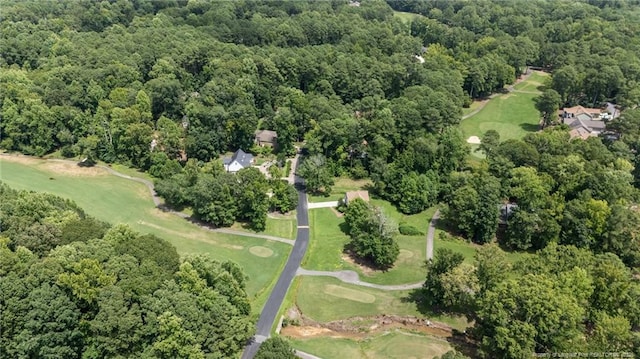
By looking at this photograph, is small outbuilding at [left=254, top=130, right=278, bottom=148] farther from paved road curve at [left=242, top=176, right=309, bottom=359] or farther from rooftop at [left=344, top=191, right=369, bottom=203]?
rooftop at [left=344, top=191, right=369, bottom=203]

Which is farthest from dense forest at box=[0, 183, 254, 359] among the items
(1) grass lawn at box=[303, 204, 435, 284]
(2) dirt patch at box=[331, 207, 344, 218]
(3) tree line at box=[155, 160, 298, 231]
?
(2) dirt patch at box=[331, 207, 344, 218]

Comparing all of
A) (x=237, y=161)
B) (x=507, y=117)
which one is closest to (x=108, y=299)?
(x=237, y=161)

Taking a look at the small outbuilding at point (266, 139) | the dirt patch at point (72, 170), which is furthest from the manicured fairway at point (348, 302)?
the dirt patch at point (72, 170)

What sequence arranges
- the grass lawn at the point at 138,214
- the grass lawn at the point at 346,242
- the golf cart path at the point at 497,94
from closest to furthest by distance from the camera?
the grass lawn at the point at 346,242
the grass lawn at the point at 138,214
the golf cart path at the point at 497,94

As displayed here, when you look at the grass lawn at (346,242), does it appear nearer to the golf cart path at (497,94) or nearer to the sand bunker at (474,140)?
the sand bunker at (474,140)

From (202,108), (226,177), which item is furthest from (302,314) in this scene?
(202,108)

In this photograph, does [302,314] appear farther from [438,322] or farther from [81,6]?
[81,6]
